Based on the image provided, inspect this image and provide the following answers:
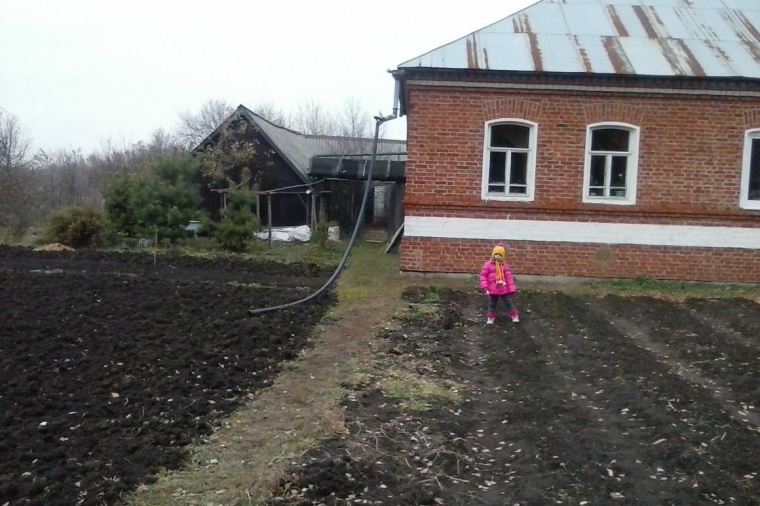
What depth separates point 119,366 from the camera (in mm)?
7215

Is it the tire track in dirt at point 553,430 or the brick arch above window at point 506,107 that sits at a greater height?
the brick arch above window at point 506,107

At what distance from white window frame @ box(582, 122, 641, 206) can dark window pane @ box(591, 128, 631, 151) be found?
109 millimetres

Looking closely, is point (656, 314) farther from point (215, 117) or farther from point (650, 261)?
point (215, 117)

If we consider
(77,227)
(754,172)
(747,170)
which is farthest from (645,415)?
(77,227)

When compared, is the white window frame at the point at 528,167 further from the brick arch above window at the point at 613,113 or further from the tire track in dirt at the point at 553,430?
the tire track in dirt at the point at 553,430

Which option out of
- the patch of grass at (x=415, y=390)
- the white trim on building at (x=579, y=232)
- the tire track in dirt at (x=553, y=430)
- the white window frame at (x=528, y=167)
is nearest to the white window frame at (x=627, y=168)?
the white trim on building at (x=579, y=232)

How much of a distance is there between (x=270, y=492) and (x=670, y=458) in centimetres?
272

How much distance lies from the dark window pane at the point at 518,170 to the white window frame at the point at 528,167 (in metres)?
0.09

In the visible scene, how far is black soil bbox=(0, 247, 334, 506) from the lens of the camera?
4.75 metres

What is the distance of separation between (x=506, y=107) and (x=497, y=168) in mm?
1164

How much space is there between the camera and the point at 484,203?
13273mm

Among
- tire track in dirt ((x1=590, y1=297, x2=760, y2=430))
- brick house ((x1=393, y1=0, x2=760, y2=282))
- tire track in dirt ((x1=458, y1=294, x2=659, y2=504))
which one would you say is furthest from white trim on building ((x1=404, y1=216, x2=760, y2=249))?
tire track in dirt ((x1=458, y1=294, x2=659, y2=504))

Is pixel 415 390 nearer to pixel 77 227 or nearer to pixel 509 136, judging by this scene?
pixel 509 136

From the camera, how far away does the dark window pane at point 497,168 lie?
13.4 m
